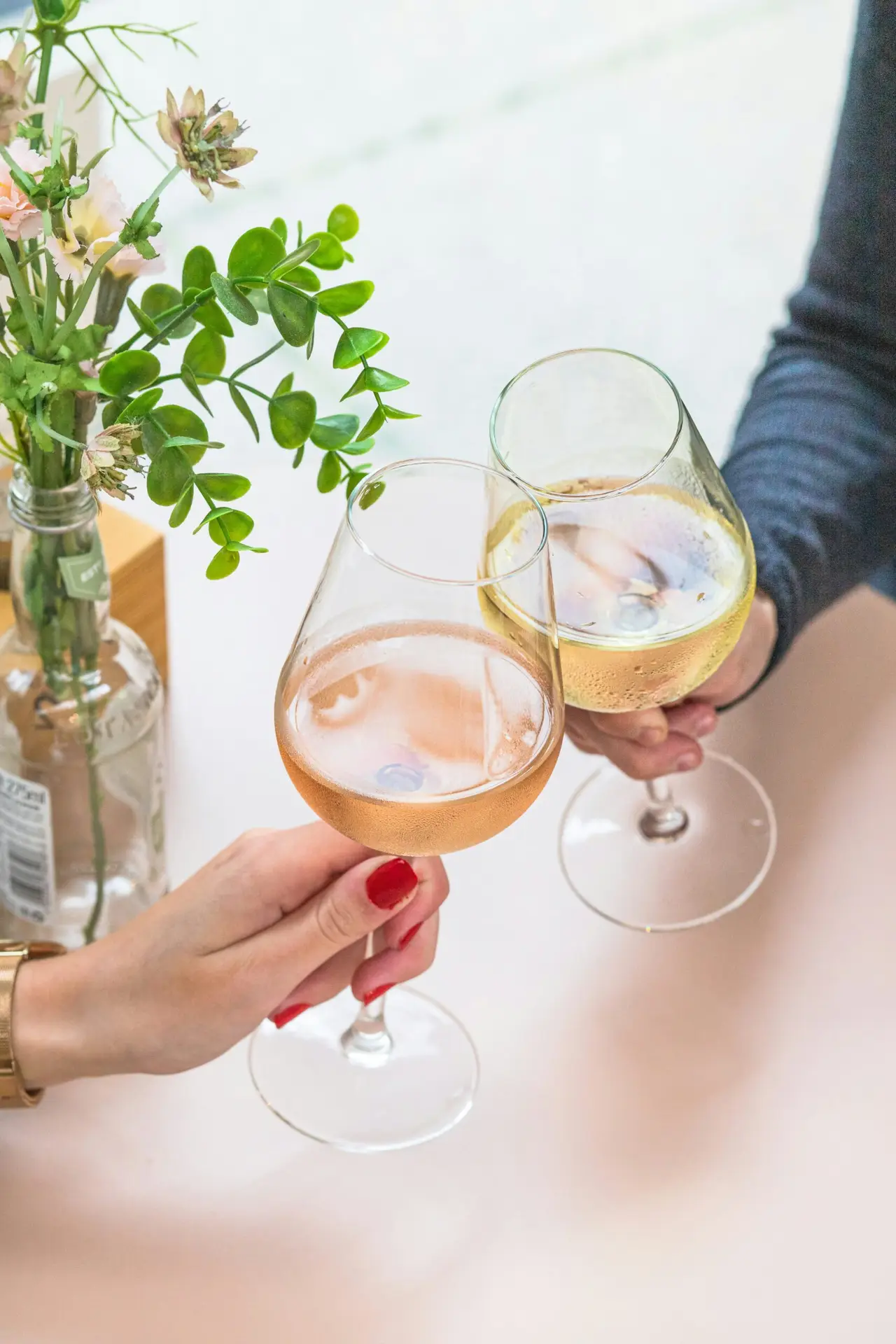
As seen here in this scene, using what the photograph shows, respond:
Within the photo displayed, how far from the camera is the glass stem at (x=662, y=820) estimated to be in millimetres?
1050

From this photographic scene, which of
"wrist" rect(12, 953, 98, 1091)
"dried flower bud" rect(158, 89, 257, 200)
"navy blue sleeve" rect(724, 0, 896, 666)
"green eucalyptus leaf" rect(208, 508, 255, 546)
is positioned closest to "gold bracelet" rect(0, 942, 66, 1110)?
"wrist" rect(12, 953, 98, 1091)

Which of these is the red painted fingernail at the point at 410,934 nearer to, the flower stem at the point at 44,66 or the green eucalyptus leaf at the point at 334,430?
the green eucalyptus leaf at the point at 334,430

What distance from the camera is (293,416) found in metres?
0.64

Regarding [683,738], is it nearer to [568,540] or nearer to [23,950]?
→ [568,540]

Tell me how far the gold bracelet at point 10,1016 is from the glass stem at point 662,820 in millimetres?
408

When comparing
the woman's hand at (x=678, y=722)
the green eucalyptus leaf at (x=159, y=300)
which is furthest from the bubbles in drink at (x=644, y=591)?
the green eucalyptus leaf at (x=159, y=300)

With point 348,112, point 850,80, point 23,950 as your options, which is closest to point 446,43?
point 348,112

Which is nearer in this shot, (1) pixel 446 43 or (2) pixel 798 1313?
(2) pixel 798 1313

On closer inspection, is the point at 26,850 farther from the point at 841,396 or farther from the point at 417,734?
the point at 841,396

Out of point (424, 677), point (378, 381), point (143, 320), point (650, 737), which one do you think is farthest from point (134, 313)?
point (650, 737)

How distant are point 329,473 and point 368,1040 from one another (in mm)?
379

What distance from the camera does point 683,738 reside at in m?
1.02

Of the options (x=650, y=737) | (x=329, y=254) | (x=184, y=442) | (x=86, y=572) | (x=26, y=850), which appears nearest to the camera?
(x=184, y=442)

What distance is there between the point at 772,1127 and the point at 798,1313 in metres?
0.11
